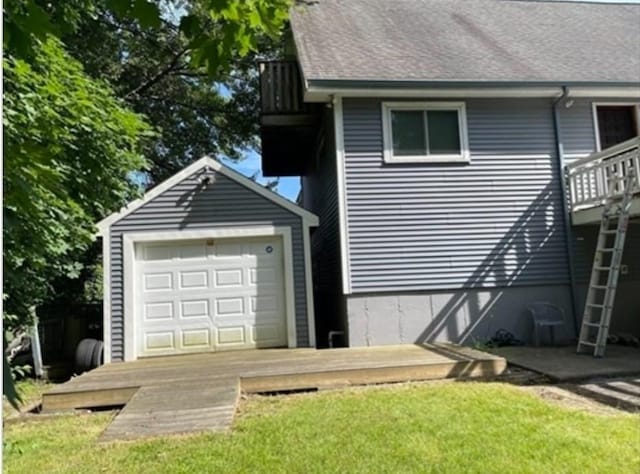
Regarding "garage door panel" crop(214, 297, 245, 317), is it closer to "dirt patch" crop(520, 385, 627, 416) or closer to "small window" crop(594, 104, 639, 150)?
"dirt patch" crop(520, 385, 627, 416)

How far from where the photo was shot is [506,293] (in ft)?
26.4

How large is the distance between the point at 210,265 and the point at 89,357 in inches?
91.8

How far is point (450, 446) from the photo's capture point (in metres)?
3.48

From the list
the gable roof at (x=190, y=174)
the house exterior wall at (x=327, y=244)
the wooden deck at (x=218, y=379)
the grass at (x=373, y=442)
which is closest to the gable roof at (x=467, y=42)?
the house exterior wall at (x=327, y=244)

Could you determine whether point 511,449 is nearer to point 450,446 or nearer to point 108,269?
point 450,446

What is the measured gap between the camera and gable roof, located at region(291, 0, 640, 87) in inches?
318

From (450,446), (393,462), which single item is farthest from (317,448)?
(450,446)

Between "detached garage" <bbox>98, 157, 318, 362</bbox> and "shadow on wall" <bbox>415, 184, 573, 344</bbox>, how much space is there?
2.27m

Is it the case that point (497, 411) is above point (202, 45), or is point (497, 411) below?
below

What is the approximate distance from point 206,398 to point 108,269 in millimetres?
3732

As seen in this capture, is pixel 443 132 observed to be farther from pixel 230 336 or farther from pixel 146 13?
pixel 146 13

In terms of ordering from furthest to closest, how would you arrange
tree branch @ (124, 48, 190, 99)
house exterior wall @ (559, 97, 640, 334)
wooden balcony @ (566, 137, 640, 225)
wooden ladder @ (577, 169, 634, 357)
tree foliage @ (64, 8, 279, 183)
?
tree branch @ (124, 48, 190, 99)
tree foliage @ (64, 8, 279, 183)
house exterior wall @ (559, 97, 640, 334)
wooden balcony @ (566, 137, 640, 225)
wooden ladder @ (577, 169, 634, 357)

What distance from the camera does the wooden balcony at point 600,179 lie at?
277 inches

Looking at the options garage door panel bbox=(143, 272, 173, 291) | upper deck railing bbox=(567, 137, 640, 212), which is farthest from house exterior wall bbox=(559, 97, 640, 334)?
garage door panel bbox=(143, 272, 173, 291)
